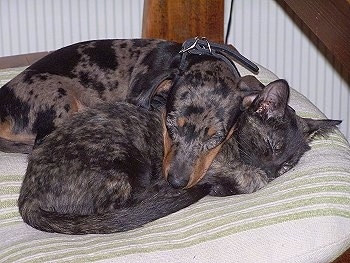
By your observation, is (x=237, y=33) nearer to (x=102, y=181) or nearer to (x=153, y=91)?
(x=153, y=91)

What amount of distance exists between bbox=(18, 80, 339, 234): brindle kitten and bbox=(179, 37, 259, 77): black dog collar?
0.70 feet

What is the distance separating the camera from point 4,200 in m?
2.52

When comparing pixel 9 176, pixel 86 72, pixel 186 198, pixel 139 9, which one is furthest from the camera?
pixel 139 9

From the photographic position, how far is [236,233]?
226 centimetres

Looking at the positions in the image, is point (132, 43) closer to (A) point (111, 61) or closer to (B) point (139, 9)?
(A) point (111, 61)

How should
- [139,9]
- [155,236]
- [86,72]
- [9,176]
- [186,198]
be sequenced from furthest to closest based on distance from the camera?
[139,9] → [86,72] → [9,176] → [186,198] → [155,236]

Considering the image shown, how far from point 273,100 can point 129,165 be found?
1.48 ft

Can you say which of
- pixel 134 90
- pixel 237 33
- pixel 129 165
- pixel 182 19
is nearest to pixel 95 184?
pixel 129 165

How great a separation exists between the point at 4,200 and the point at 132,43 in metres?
0.77

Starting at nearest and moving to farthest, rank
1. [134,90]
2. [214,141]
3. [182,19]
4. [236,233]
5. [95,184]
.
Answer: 1. [236,233]
2. [95,184]
3. [214,141]
4. [134,90]
5. [182,19]

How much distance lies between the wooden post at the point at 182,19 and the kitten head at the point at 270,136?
29.0 inches

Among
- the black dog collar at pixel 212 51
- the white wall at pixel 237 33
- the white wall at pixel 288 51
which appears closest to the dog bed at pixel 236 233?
the black dog collar at pixel 212 51

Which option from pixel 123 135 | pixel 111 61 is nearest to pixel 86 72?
pixel 111 61

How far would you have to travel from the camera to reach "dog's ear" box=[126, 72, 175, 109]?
2678 mm
